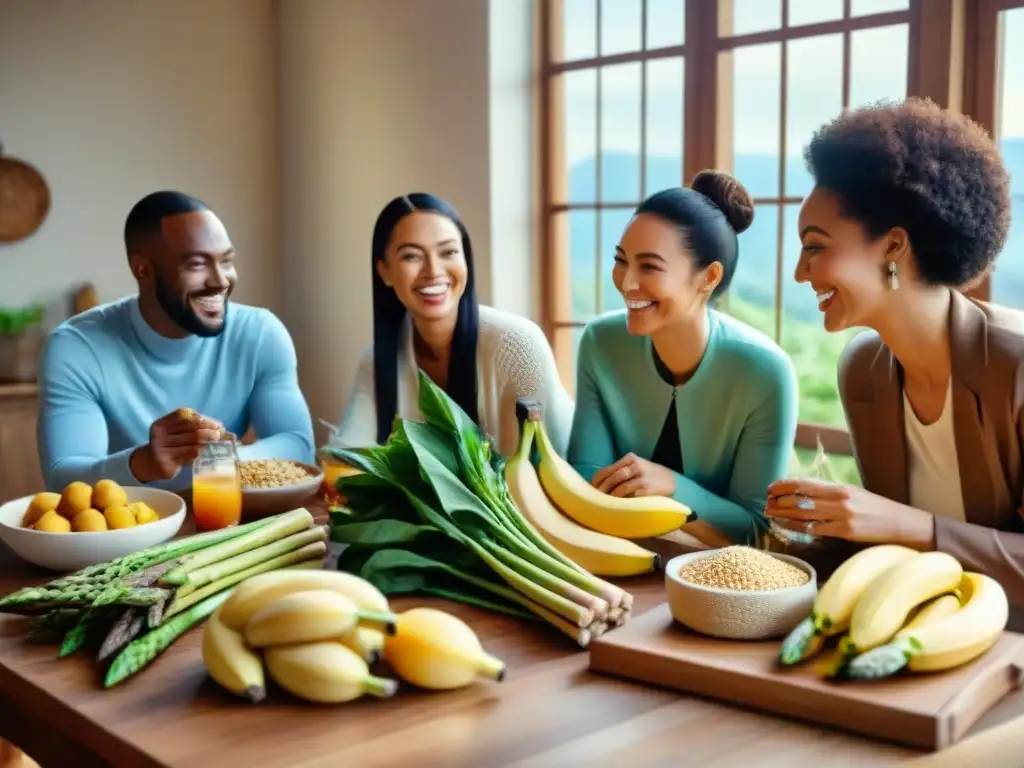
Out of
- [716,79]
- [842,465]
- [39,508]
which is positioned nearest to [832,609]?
[39,508]

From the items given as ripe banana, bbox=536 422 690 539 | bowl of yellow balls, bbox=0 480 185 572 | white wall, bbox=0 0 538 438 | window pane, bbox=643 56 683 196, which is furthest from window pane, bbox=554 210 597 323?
bowl of yellow balls, bbox=0 480 185 572

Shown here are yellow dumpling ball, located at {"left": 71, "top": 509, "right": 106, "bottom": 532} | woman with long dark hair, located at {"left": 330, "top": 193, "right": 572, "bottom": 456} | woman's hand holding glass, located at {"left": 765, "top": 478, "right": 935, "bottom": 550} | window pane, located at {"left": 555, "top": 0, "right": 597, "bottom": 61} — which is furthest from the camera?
window pane, located at {"left": 555, "top": 0, "right": 597, "bottom": 61}

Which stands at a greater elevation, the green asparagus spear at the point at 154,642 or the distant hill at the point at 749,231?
the distant hill at the point at 749,231

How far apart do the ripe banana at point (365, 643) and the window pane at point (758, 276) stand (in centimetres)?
255

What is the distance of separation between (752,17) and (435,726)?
2.99m

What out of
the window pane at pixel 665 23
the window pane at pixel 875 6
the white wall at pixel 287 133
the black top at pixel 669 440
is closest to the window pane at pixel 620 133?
the window pane at pixel 665 23

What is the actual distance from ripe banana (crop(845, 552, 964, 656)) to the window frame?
1812 mm

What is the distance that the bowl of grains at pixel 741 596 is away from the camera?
4.18 ft

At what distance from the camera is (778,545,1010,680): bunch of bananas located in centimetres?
115

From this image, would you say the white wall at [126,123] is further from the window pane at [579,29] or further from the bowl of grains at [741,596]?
the bowl of grains at [741,596]

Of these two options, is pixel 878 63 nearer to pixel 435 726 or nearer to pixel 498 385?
pixel 498 385

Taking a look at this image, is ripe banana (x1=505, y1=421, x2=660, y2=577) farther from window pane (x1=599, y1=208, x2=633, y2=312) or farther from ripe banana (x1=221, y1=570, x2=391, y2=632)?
window pane (x1=599, y1=208, x2=633, y2=312)

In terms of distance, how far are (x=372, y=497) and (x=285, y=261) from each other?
12.3ft

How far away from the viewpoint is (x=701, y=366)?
2086 millimetres
